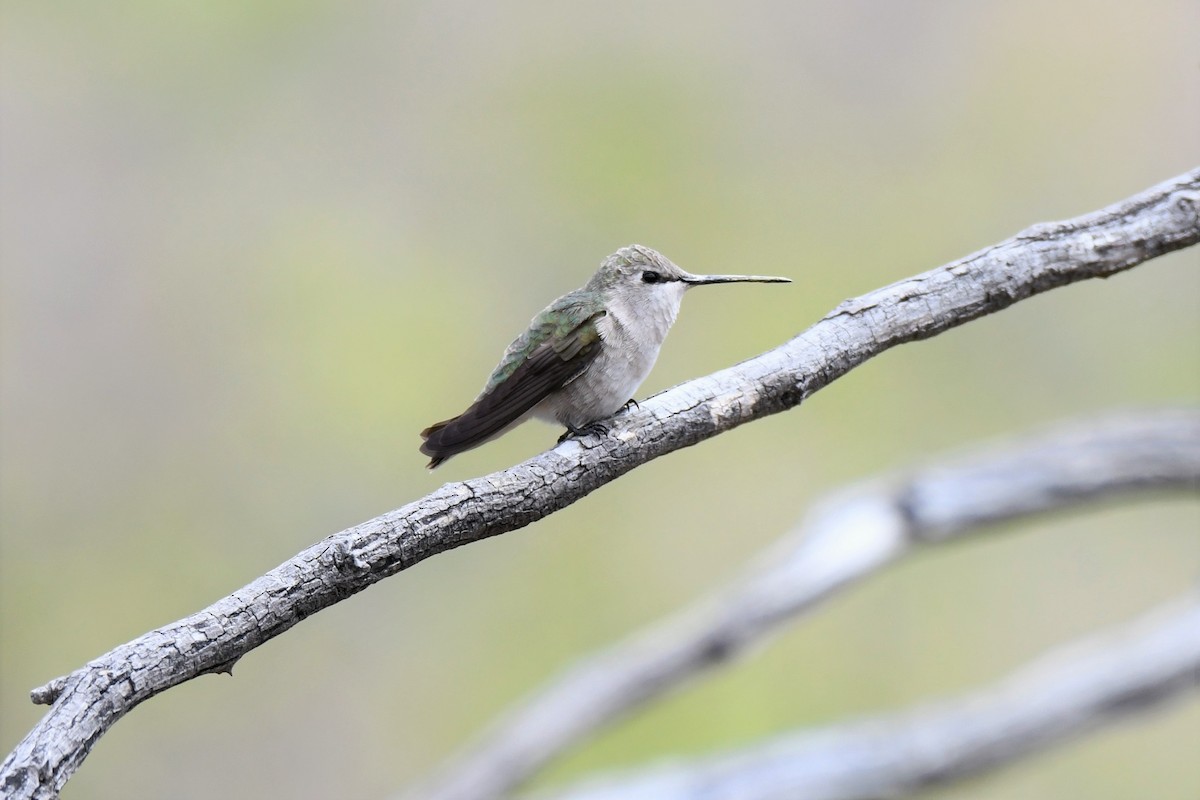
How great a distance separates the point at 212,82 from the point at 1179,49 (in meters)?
3.93

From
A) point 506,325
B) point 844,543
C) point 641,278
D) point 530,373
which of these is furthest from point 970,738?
point 530,373

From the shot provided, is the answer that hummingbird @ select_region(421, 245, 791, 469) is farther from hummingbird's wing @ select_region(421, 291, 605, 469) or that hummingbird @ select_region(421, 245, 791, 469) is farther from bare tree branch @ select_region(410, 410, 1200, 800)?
bare tree branch @ select_region(410, 410, 1200, 800)

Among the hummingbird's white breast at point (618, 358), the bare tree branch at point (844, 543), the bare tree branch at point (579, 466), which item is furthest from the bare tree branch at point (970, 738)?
the bare tree branch at point (579, 466)

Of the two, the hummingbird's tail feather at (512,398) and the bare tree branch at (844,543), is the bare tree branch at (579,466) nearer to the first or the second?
the hummingbird's tail feather at (512,398)

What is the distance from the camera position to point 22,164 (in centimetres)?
384

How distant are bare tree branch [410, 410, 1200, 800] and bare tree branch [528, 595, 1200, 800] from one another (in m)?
0.35

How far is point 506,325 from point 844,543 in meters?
1.55

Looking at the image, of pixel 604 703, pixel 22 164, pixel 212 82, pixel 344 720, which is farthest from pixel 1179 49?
pixel 22 164

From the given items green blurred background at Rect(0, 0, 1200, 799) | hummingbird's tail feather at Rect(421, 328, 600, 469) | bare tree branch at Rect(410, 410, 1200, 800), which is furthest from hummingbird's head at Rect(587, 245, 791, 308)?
green blurred background at Rect(0, 0, 1200, 799)

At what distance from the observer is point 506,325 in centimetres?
410

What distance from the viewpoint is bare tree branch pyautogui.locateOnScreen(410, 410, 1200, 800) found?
3.34 meters

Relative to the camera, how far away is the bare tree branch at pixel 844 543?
3.34 meters

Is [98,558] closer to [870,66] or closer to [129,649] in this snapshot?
[129,649]

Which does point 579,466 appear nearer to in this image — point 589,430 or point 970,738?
point 589,430
